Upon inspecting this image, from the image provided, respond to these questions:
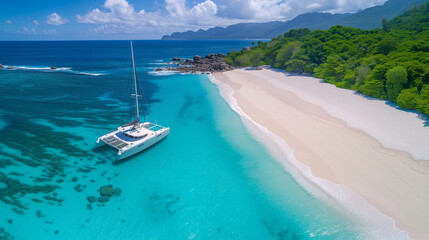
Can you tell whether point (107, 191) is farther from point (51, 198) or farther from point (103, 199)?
point (51, 198)

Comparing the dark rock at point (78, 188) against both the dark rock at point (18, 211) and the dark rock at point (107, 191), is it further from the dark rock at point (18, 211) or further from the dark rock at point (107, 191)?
the dark rock at point (18, 211)

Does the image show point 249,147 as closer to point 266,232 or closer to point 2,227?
point 266,232

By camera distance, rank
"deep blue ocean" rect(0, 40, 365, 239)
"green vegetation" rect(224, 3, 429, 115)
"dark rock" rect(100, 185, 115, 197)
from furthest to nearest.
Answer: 1. "green vegetation" rect(224, 3, 429, 115)
2. "dark rock" rect(100, 185, 115, 197)
3. "deep blue ocean" rect(0, 40, 365, 239)

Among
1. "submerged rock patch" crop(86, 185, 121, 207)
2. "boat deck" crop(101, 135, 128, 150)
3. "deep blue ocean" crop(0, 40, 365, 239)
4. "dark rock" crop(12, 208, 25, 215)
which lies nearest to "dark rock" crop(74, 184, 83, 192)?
"deep blue ocean" crop(0, 40, 365, 239)

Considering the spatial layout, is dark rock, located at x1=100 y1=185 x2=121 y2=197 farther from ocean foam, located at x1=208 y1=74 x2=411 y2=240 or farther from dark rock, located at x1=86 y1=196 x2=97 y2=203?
ocean foam, located at x1=208 y1=74 x2=411 y2=240

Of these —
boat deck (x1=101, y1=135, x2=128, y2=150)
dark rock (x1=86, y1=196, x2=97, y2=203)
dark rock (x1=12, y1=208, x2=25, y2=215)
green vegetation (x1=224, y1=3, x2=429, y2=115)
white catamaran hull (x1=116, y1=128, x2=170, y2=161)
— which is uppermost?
green vegetation (x1=224, y1=3, x2=429, y2=115)

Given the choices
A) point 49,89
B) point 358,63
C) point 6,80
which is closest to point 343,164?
point 358,63
